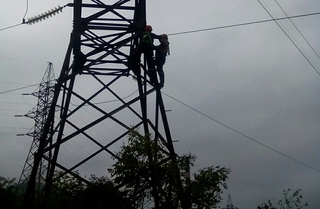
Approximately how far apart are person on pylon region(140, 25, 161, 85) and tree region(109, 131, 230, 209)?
2618 millimetres

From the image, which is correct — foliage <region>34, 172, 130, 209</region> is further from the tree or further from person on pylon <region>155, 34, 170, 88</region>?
person on pylon <region>155, 34, 170, 88</region>

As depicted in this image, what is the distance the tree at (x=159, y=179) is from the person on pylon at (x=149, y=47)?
262 centimetres

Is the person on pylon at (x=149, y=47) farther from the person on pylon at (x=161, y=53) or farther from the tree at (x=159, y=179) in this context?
the tree at (x=159, y=179)

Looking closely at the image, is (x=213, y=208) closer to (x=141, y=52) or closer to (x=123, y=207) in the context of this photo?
(x=123, y=207)

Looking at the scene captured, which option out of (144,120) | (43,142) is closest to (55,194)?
(43,142)

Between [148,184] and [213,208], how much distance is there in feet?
4.65

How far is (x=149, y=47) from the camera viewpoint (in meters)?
10.6

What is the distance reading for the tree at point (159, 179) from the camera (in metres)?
8.03

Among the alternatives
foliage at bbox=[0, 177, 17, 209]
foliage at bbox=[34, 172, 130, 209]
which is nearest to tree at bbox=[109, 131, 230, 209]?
foliage at bbox=[34, 172, 130, 209]

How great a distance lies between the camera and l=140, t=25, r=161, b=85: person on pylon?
10.5 metres

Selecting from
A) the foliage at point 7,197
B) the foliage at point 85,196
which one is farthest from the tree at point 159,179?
the foliage at point 7,197

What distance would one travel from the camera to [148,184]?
816 centimetres

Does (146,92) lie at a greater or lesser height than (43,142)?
greater

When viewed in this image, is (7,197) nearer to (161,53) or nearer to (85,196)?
(85,196)
